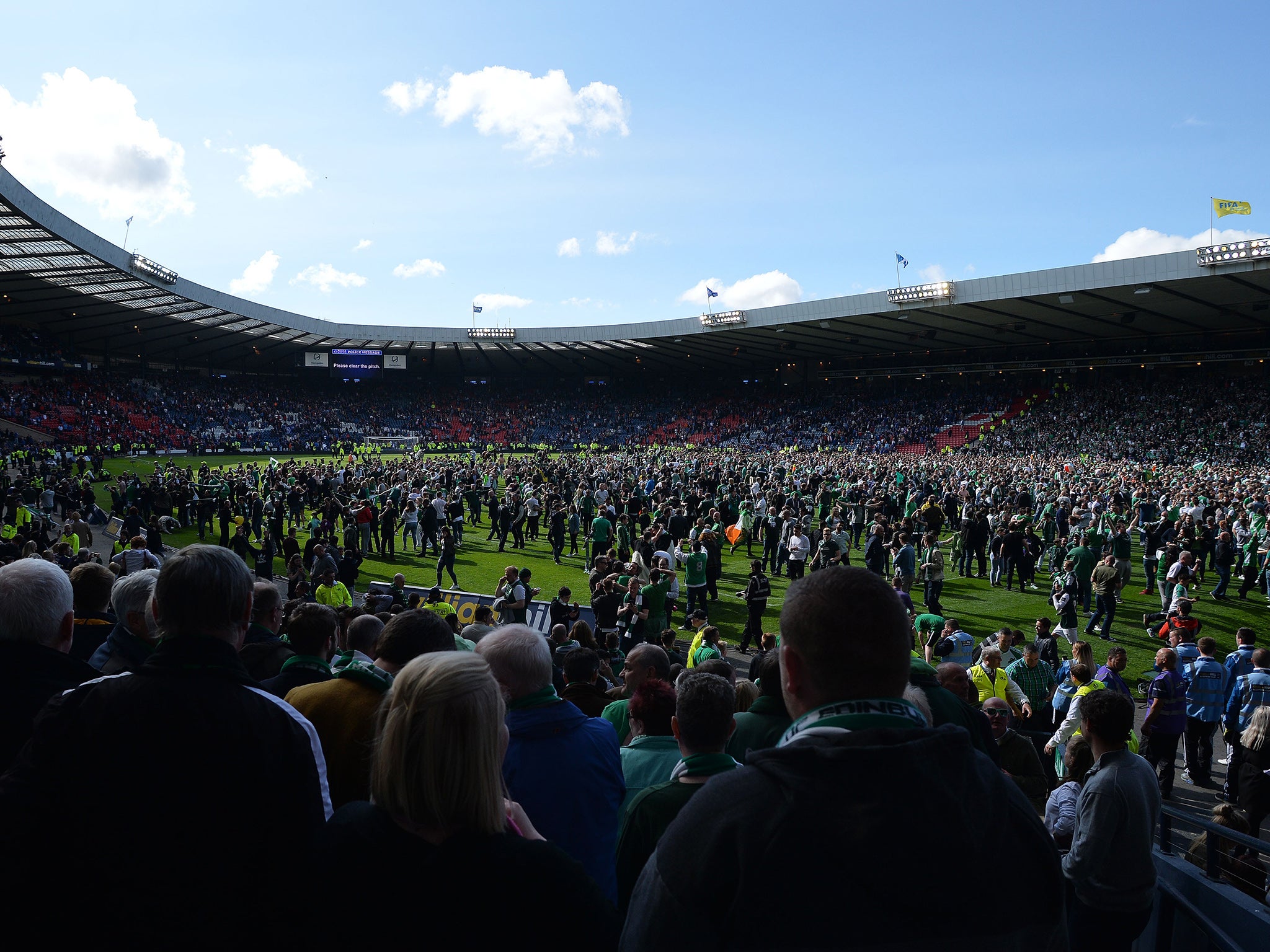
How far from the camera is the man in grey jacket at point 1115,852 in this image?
11.3 feet

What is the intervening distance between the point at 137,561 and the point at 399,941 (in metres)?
10.4

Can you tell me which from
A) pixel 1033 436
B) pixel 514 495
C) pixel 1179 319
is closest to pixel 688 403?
pixel 1033 436

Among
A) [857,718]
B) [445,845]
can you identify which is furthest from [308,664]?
[857,718]

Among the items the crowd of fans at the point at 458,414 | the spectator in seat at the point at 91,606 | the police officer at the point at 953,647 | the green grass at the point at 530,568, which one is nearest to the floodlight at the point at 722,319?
the crowd of fans at the point at 458,414

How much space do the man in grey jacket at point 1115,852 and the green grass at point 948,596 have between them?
8.58 metres

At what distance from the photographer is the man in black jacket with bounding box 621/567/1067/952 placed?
1.29 meters

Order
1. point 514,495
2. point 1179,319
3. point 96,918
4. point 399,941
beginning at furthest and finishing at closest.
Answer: point 1179,319
point 514,495
point 96,918
point 399,941

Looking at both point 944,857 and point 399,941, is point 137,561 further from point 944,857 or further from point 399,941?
point 944,857

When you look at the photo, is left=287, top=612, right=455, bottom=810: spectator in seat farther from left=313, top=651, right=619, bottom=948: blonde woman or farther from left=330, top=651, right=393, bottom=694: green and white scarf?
left=313, top=651, right=619, bottom=948: blonde woman

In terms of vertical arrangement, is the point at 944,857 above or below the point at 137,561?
above

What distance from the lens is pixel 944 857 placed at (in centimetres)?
132

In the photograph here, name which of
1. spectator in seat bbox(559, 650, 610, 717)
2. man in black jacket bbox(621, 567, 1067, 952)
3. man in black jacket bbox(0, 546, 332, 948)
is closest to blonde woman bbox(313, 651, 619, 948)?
man in black jacket bbox(621, 567, 1067, 952)

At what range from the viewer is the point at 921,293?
1490 inches

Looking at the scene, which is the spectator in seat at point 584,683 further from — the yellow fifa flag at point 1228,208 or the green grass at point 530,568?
the yellow fifa flag at point 1228,208
